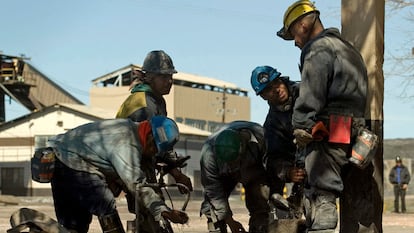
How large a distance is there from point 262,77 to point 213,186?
126 cm

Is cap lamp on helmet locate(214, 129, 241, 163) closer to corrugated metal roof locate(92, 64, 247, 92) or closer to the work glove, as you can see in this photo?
the work glove

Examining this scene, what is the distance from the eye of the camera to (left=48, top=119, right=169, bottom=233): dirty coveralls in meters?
6.25

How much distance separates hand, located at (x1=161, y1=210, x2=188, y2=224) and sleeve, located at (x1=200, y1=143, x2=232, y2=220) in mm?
1571

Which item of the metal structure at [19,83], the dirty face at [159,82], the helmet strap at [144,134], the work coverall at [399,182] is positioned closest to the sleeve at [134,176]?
the helmet strap at [144,134]

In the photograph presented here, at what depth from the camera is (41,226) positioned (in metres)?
6.07

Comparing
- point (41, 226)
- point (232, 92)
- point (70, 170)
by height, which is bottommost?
point (41, 226)

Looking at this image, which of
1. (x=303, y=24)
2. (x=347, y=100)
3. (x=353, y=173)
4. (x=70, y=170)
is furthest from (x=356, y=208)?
(x=70, y=170)

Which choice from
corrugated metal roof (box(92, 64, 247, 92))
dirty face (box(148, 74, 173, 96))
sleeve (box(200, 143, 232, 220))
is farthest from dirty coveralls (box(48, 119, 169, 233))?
corrugated metal roof (box(92, 64, 247, 92))

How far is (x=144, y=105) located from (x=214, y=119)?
256 feet

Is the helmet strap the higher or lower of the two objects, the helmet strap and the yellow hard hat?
the lower

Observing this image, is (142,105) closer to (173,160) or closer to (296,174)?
(173,160)

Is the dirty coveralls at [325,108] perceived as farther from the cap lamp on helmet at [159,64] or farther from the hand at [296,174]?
the cap lamp on helmet at [159,64]

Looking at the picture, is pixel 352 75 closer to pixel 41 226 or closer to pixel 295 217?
pixel 295 217

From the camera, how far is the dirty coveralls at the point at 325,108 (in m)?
5.91
